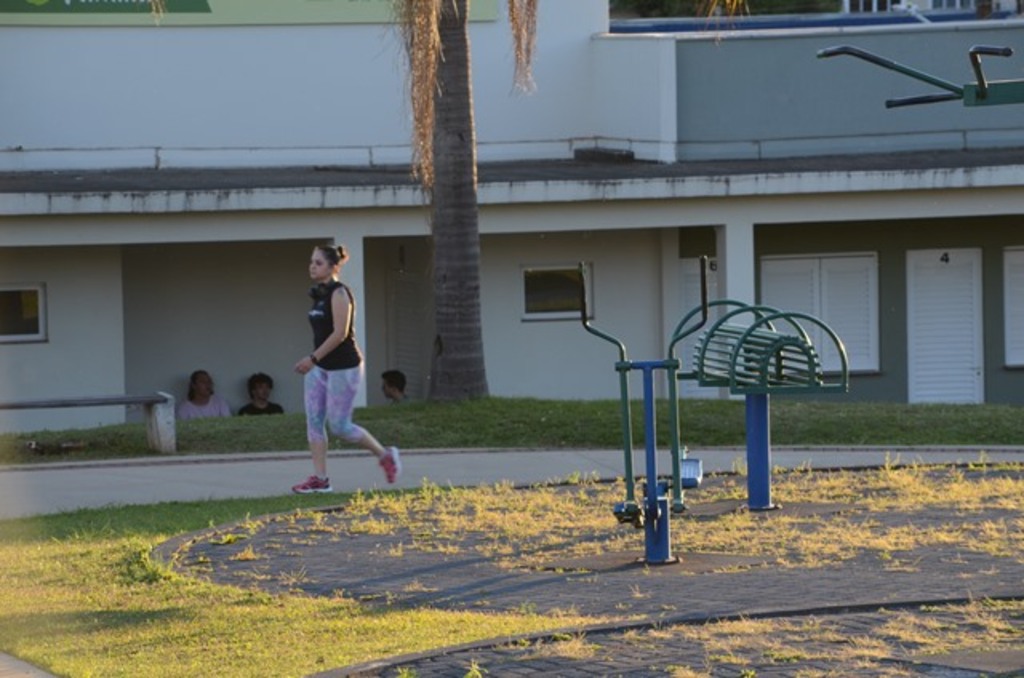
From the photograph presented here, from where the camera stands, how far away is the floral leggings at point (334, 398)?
1315 centimetres

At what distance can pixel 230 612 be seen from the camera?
9281 mm

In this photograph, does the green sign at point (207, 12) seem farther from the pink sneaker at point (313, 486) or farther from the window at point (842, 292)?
the pink sneaker at point (313, 486)

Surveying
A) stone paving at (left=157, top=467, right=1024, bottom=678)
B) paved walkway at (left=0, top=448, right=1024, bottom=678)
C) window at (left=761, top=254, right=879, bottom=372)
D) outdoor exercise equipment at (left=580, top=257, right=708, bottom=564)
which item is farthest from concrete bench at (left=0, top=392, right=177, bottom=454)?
window at (left=761, top=254, right=879, bottom=372)

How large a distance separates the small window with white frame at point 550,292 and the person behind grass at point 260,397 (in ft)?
10.8

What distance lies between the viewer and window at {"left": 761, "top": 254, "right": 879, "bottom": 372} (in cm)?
2473

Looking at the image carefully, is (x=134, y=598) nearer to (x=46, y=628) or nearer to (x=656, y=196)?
(x=46, y=628)

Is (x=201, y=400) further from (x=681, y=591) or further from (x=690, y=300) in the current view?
(x=681, y=591)

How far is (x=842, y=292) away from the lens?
2478 cm

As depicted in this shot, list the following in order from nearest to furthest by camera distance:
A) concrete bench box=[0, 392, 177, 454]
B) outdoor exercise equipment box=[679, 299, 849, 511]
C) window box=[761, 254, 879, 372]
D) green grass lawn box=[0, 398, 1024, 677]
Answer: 1. green grass lawn box=[0, 398, 1024, 677]
2. outdoor exercise equipment box=[679, 299, 849, 511]
3. concrete bench box=[0, 392, 177, 454]
4. window box=[761, 254, 879, 372]

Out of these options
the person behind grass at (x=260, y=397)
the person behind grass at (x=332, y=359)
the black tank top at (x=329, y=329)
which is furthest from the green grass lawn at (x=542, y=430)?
the person behind grass at (x=260, y=397)

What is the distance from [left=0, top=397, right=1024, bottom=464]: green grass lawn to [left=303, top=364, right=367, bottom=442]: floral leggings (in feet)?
11.3

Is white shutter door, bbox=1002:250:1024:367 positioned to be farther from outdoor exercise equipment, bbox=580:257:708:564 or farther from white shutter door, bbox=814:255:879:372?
outdoor exercise equipment, bbox=580:257:708:564

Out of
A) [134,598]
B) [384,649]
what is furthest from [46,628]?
[384,649]

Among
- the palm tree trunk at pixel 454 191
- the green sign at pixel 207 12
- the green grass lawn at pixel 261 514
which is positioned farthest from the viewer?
the green sign at pixel 207 12
